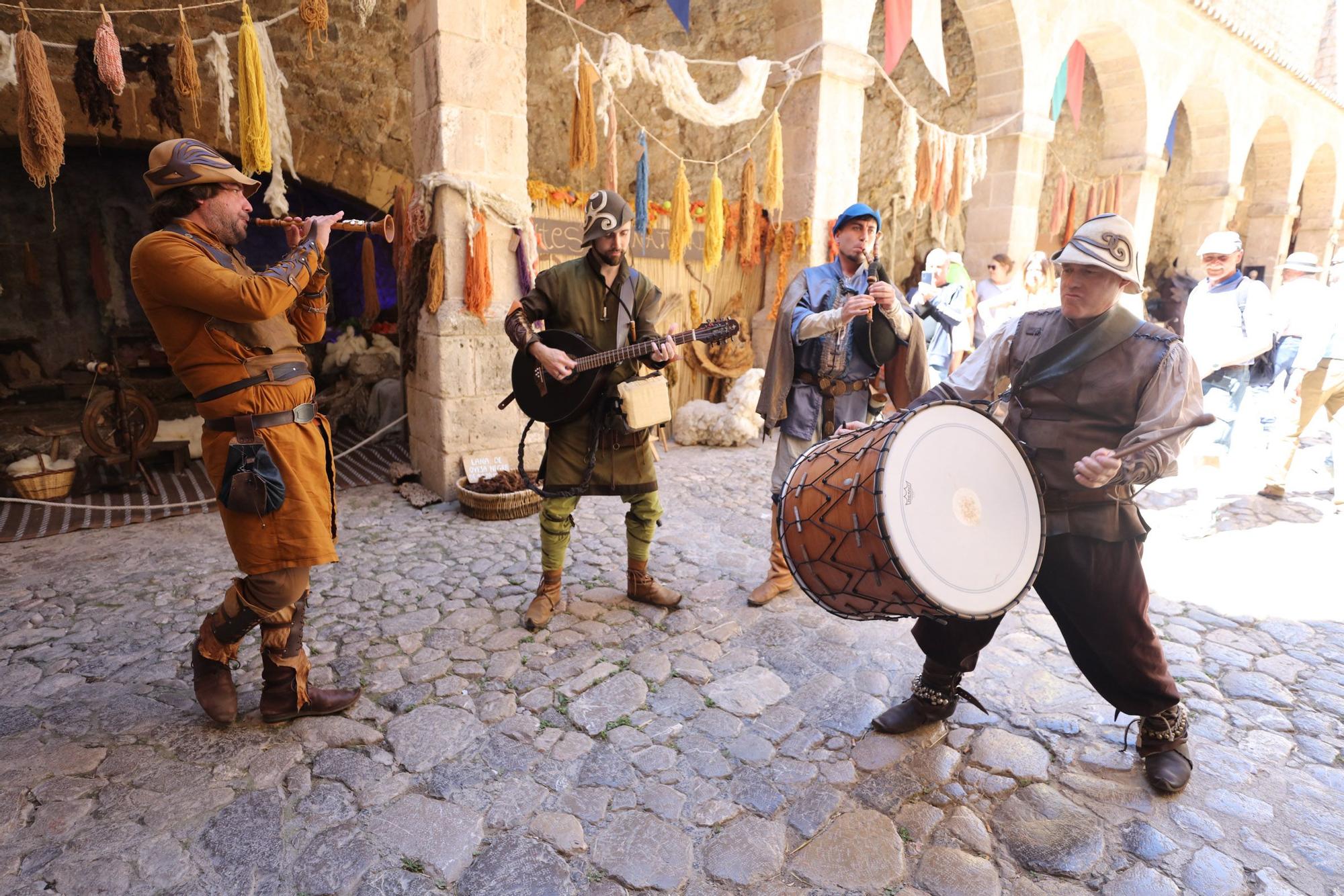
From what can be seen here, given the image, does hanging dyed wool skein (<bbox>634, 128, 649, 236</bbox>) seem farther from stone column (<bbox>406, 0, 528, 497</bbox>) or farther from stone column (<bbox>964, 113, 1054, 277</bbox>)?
stone column (<bbox>964, 113, 1054, 277</bbox>)

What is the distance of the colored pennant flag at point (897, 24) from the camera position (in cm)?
696

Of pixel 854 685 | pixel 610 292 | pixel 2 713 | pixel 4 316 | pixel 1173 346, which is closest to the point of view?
pixel 1173 346

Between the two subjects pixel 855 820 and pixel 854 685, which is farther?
pixel 854 685

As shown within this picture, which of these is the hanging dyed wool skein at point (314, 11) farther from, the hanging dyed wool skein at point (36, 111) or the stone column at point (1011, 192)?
the stone column at point (1011, 192)

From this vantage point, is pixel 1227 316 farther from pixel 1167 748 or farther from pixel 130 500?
pixel 130 500

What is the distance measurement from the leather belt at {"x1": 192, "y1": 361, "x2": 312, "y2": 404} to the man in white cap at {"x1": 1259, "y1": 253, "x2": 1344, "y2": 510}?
6377 mm

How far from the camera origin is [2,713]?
2615 millimetres

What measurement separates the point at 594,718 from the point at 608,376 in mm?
1453

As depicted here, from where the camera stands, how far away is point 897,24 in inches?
276

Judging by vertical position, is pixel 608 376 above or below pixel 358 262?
below

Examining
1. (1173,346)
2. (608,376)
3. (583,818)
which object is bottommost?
(583,818)

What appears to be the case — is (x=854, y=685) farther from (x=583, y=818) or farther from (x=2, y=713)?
(x=2, y=713)

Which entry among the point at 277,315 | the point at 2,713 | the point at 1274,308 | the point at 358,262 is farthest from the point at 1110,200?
the point at 2,713

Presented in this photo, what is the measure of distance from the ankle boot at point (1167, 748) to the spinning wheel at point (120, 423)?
6.70m
